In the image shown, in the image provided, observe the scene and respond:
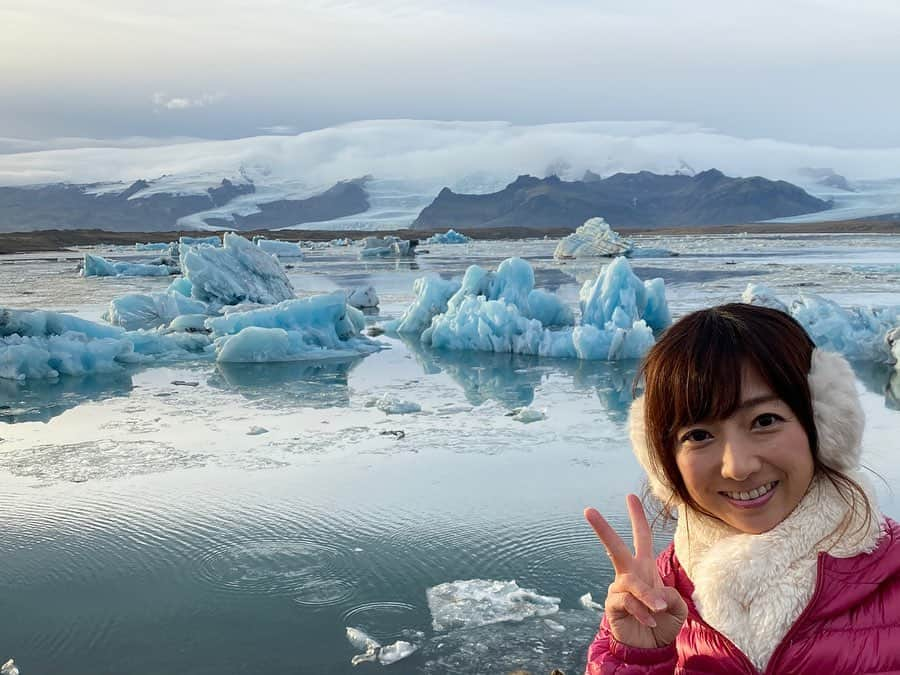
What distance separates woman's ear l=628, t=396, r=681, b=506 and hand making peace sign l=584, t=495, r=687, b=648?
0.28 ft

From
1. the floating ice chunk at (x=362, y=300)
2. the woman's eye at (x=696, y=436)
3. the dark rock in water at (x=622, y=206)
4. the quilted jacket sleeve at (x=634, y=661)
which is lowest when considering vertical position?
the floating ice chunk at (x=362, y=300)

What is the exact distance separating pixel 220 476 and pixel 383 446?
1060 millimetres

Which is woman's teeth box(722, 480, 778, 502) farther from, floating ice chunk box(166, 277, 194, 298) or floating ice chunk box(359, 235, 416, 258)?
floating ice chunk box(359, 235, 416, 258)

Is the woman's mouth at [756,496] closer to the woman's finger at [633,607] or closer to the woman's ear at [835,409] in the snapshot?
the woman's ear at [835,409]

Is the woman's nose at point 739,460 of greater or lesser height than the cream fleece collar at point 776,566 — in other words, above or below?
above

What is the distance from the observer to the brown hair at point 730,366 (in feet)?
3.85

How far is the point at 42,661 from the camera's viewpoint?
2895 mm

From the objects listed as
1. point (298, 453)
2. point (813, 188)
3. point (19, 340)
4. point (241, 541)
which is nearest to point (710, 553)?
point (241, 541)

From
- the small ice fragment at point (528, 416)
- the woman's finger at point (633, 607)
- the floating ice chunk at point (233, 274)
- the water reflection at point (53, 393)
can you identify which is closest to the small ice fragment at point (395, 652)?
the woman's finger at point (633, 607)

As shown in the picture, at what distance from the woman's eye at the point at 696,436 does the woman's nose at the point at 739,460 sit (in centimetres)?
3

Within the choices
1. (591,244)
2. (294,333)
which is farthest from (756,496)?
(591,244)

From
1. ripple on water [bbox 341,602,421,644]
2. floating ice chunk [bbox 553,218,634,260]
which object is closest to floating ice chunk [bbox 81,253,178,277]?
floating ice chunk [bbox 553,218,634,260]

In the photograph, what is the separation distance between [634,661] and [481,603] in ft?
6.49

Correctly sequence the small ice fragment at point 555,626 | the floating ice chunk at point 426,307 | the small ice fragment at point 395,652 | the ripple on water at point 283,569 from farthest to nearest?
the floating ice chunk at point 426,307, the ripple on water at point 283,569, the small ice fragment at point 555,626, the small ice fragment at point 395,652
